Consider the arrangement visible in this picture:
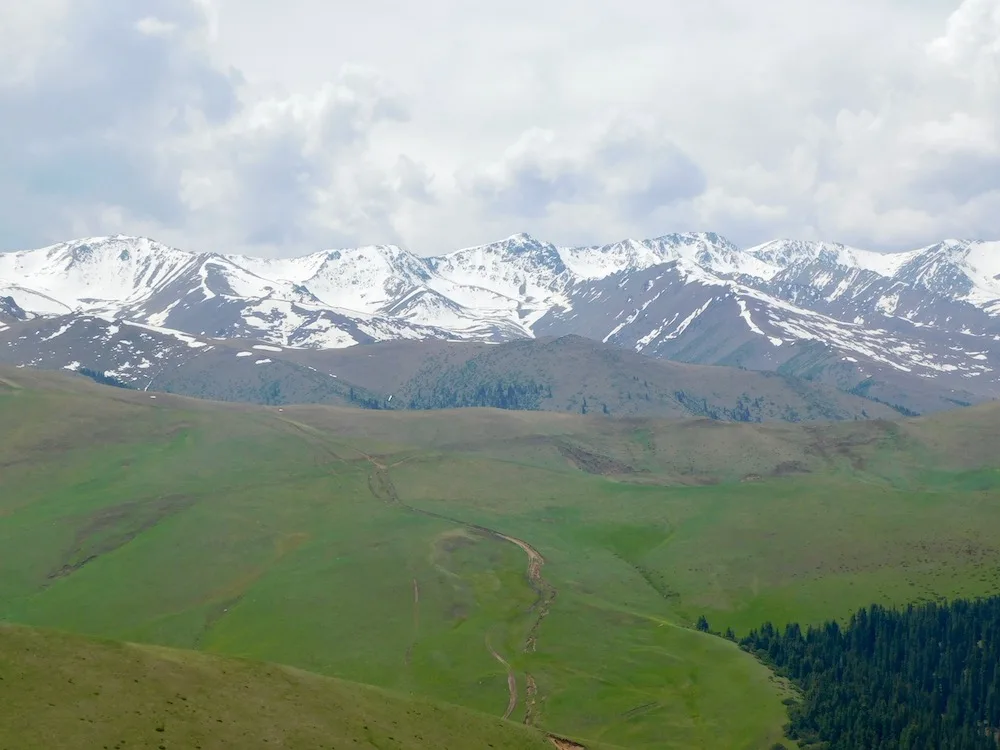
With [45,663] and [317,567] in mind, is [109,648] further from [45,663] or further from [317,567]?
[317,567]

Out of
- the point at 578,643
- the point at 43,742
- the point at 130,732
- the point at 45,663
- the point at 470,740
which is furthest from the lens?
the point at 578,643

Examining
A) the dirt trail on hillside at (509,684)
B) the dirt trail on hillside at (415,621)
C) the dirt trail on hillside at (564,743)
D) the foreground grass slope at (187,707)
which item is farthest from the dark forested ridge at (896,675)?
the dirt trail on hillside at (415,621)

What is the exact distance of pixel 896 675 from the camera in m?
162

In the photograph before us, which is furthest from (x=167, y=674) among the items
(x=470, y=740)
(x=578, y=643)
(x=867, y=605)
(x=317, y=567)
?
(x=867, y=605)

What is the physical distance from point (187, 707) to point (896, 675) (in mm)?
123322

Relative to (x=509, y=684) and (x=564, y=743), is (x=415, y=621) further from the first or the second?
(x=564, y=743)

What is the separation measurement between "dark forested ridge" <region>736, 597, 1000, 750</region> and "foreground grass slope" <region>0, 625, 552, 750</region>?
2124 inches

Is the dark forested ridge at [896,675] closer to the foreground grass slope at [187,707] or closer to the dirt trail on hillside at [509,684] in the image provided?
the dirt trail on hillside at [509,684]

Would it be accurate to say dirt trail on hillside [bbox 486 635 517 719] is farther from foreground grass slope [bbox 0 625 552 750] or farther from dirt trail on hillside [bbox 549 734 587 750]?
foreground grass slope [bbox 0 625 552 750]

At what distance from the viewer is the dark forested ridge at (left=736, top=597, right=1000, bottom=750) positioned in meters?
134

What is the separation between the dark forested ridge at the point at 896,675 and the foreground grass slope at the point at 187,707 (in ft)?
177

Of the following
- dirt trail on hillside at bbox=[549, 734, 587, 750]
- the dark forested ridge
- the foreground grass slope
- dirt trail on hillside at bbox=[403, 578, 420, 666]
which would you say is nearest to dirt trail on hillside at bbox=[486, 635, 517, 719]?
dirt trail on hillside at bbox=[403, 578, 420, 666]

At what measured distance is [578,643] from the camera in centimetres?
15825

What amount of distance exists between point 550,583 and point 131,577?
80.0 m
